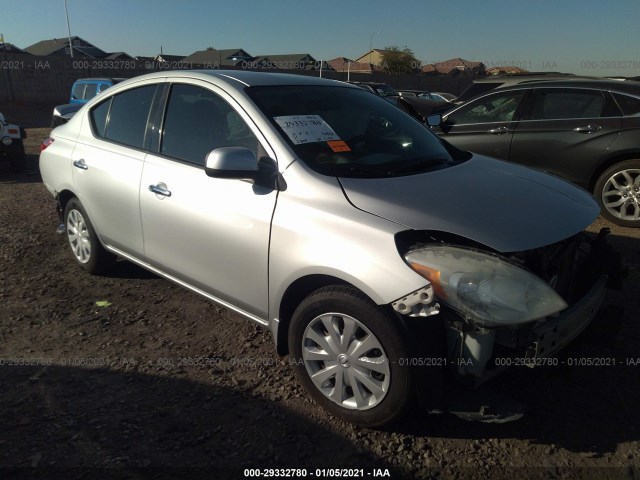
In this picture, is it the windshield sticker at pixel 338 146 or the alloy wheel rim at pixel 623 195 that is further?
the alloy wheel rim at pixel 623 195

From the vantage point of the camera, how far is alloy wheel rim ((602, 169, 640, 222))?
535 centimetres

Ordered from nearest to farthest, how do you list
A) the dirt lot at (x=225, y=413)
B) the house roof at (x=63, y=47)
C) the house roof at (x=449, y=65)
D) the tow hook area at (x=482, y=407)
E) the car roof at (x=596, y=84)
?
the tow hook area at (x=482, y=407), the dirt lot at (x=225, y=413), the car roof at (x=596, y=84), the house roof at (x=63, y=47), the house roof at (x=449, y=65)

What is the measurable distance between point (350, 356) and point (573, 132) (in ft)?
15.7

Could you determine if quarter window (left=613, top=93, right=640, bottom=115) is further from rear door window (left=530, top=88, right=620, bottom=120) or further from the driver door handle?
the driver door handle

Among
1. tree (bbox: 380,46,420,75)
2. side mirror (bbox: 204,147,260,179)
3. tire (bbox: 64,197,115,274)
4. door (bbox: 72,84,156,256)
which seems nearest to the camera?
side mirror (bbox: 204,147,260,179)

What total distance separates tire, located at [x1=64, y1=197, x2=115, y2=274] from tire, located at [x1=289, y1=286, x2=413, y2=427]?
2272 millimetres

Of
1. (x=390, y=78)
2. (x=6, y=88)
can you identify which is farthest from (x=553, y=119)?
(x=390, y=78)

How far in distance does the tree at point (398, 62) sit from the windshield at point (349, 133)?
199ft

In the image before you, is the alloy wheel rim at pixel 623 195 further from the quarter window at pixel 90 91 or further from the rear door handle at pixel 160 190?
the quarter window at pixel 90 91

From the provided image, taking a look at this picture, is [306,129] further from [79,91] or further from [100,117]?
[79,91]

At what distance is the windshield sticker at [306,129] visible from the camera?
269 centimetres

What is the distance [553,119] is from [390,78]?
31.4 m

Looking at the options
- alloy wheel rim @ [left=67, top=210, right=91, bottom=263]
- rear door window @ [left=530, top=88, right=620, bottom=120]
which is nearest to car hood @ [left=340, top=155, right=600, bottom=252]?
alloy wheel rim @ [left=67, top=210, right=91, bottom=263]

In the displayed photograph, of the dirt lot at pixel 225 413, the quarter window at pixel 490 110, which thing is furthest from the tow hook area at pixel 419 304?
the quarter window at pixel 490 110
